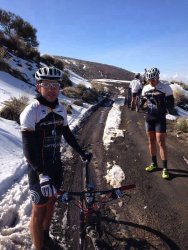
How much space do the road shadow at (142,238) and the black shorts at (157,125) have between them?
8.99ft

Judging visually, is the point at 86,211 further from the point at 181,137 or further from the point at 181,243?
the point at 181,137

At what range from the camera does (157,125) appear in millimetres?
7203

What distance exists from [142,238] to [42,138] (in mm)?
2180

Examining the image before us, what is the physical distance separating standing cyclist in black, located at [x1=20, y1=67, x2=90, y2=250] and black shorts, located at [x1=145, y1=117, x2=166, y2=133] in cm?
337

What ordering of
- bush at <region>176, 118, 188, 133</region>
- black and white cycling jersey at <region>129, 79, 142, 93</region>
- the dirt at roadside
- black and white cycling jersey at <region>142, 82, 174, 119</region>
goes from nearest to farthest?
the dirt at roadside, black and white cycling jersey at <region>142, 82, 174, 119</region>, bush at <region>176, 118, 188, 133</region>, black and white cycling jersey at <region>129, 79, 142, 93</region>

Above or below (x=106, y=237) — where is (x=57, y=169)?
above

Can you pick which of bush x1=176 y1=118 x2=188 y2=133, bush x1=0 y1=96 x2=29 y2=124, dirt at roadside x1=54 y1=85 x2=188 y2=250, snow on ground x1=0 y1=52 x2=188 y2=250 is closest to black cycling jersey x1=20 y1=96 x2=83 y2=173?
snow on ground x1=0 y1=52 x2=188 y2=250

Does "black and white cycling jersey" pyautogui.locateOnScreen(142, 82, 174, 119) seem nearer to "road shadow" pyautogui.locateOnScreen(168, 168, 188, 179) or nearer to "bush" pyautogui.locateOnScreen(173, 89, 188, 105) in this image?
"road shadow" pyautogui.locateOnScreen(168, 168, 188, 179)

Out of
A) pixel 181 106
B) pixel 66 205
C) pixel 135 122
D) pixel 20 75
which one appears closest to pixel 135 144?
pixel 135 122

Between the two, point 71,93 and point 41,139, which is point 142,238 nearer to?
point 41,139

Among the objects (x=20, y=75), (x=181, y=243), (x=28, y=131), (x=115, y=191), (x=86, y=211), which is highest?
(x=20, y=75)

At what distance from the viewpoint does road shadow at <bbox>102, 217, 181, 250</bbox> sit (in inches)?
173

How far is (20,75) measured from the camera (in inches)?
747

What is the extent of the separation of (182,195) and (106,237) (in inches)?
84.2
